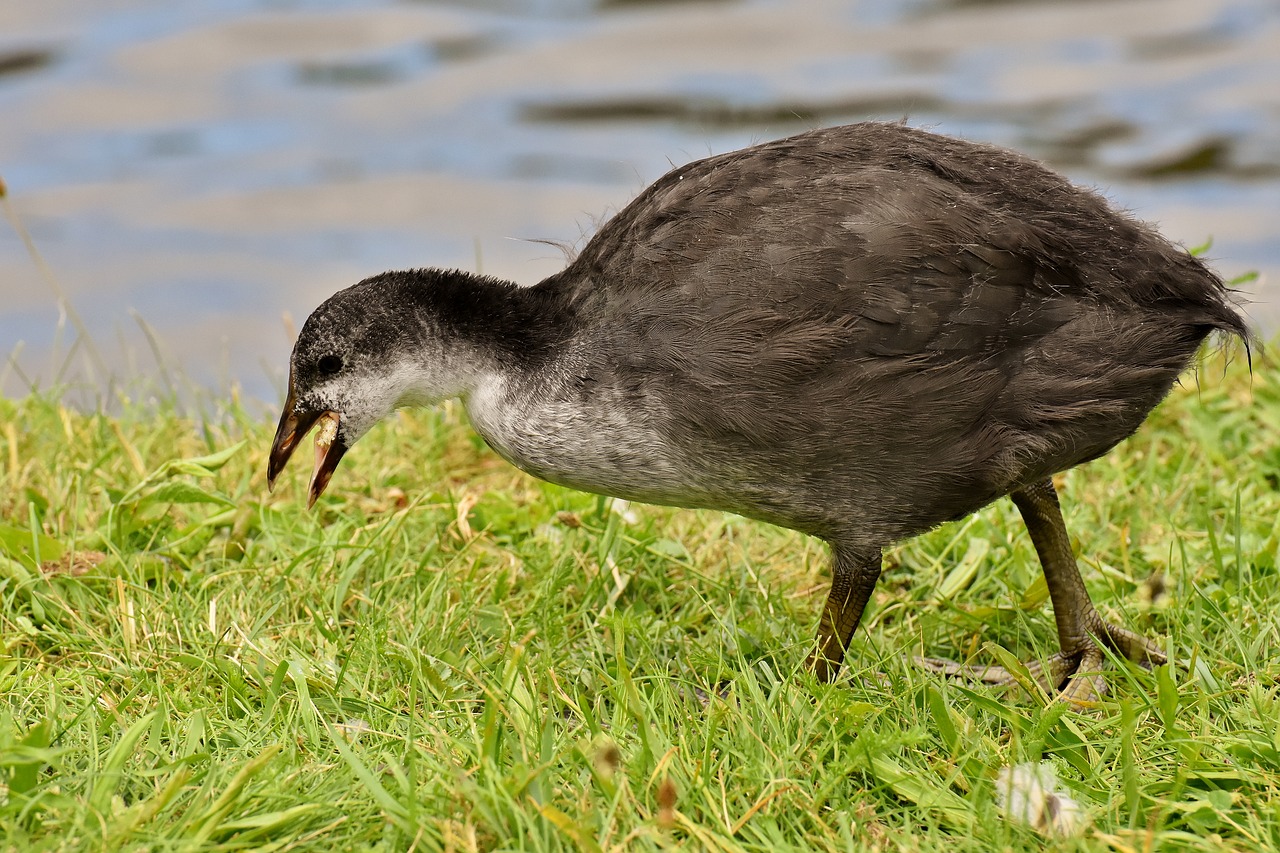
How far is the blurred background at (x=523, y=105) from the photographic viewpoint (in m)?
8.96

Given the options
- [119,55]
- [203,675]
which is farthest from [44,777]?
[119,55]

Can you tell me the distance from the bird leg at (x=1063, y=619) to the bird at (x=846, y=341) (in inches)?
1.0

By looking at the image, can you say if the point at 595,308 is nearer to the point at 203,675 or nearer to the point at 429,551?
the point at 429,551

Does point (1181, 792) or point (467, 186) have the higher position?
point (1181, 792)

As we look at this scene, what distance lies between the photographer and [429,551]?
4402mm

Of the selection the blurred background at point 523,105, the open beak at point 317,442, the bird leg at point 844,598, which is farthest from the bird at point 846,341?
the blurred background at point 523,105

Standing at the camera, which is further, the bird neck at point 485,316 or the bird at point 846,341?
the bird neck at point 485,316

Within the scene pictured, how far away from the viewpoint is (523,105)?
34.0 feet

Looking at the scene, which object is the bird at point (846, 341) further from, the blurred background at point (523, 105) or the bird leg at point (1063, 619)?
the blurred background at point (523, 105)

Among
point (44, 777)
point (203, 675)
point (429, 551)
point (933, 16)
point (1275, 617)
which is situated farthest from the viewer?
point (933, 16)

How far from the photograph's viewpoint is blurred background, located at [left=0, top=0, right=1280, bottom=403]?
8.96 meters

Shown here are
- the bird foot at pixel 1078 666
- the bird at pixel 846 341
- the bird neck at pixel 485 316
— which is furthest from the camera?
the bird neck at pixel 485 316

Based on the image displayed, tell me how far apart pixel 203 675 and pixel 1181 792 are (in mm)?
2252

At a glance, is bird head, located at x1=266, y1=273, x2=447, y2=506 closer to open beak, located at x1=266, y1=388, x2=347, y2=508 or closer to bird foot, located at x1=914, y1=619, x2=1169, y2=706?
open beak, located at x1=266, y1=388, x2=347, y2=508
